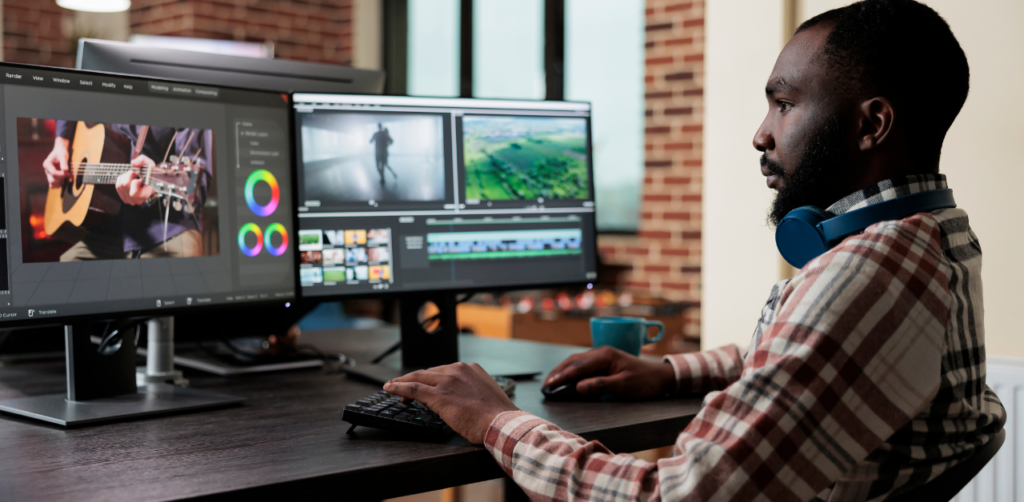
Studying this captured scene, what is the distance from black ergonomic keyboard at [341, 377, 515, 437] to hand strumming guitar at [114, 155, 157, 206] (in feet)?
1.51

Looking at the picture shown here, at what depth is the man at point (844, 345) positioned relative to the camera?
2.57 feet

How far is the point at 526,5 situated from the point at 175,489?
4015 millimetres

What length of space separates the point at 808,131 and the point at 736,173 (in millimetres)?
1203

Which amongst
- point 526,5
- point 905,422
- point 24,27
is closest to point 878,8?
point 905,422

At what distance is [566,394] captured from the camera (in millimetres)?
1285

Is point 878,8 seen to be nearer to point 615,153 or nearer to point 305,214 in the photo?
point 305,214

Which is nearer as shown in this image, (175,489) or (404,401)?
(175,489)

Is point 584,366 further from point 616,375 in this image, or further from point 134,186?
point 134,186

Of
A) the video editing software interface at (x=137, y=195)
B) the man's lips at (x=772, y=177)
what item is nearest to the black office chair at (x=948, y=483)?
the man's lips at (x=772, y=177)

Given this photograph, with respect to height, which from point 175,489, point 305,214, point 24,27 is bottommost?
point 175,489

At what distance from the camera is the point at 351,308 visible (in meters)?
5.15

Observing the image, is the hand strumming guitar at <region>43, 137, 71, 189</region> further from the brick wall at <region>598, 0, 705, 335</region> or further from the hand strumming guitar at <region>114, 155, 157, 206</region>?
the brick wall at <region>598, 0, 705, 335</region>

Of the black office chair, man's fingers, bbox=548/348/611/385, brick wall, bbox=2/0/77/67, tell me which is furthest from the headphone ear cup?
brick wall, bbox=2/0/77/67

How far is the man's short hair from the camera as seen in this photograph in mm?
925
